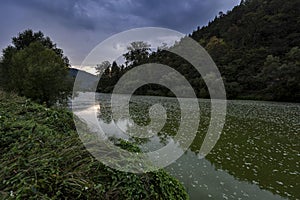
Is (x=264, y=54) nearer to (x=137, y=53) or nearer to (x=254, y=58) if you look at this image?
(x=254, y=58)

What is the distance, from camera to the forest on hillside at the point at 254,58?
3247cm

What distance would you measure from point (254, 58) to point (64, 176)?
46.0m

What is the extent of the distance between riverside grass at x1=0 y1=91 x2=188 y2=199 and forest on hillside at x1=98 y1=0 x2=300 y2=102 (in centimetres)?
2523

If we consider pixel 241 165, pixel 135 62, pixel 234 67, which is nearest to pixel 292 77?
pixel 234 67

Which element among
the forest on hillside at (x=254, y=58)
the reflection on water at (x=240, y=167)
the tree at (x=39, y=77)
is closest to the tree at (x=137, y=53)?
the forest on hillside at (x=254, y=58)

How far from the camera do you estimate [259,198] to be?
4137 mm

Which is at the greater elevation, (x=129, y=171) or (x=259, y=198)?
(x=129, y=171)

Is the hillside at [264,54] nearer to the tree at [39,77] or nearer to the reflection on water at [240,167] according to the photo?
the reflection on water at [240,167]

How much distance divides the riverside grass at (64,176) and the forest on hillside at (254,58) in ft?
82.8

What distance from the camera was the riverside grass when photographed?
67.9 inches

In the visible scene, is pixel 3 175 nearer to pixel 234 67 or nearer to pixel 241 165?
pixel 241 165

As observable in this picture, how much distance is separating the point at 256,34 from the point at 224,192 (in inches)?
2212

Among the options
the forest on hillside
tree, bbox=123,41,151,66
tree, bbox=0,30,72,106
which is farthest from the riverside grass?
tree, bbox=123,41,151,66

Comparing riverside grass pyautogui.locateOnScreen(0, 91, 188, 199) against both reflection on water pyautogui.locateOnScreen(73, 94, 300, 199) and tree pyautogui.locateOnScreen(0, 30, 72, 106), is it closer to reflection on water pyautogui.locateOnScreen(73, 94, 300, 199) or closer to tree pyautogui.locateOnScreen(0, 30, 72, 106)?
reflection on water pyautogui.locateOnScreen(73, 94, 300, 199)
